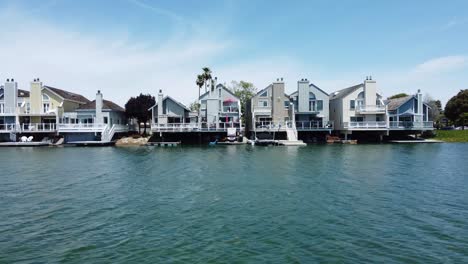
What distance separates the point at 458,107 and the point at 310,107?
3937 cm

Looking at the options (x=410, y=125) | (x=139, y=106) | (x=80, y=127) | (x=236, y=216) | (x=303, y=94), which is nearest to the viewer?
(x=236, y=216)

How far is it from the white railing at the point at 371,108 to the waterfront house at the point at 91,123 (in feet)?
130

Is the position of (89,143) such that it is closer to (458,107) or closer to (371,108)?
(371,108)

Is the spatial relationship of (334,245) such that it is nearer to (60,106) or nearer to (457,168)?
(457,168)

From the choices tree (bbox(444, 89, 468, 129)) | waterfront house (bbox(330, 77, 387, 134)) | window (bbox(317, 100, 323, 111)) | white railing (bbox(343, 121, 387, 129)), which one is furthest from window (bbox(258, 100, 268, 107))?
tree (bbox(444, 89, 468, 129))

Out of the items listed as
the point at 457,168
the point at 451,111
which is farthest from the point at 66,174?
the point at 451,111

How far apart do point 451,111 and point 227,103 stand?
172 ft

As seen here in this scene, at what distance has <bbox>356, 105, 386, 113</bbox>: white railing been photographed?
52.7 m

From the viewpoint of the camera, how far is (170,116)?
172 feet

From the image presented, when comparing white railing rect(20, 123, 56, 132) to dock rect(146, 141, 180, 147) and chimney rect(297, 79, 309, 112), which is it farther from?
chimney rect(297, 79, 309, 112)

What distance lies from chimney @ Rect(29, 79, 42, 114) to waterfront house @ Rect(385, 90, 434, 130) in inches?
2186

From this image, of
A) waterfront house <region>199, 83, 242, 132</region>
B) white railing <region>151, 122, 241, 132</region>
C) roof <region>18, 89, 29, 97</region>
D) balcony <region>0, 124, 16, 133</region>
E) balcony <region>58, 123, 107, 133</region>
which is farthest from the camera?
roof <region>18, 89, 29, 97</region>

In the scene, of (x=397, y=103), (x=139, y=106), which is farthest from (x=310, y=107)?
(x=139, y=106)

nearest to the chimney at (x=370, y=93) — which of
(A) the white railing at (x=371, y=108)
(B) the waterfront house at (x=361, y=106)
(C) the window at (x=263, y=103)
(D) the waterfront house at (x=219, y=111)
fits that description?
(B) the waterfront house at (x=361, y=106)
